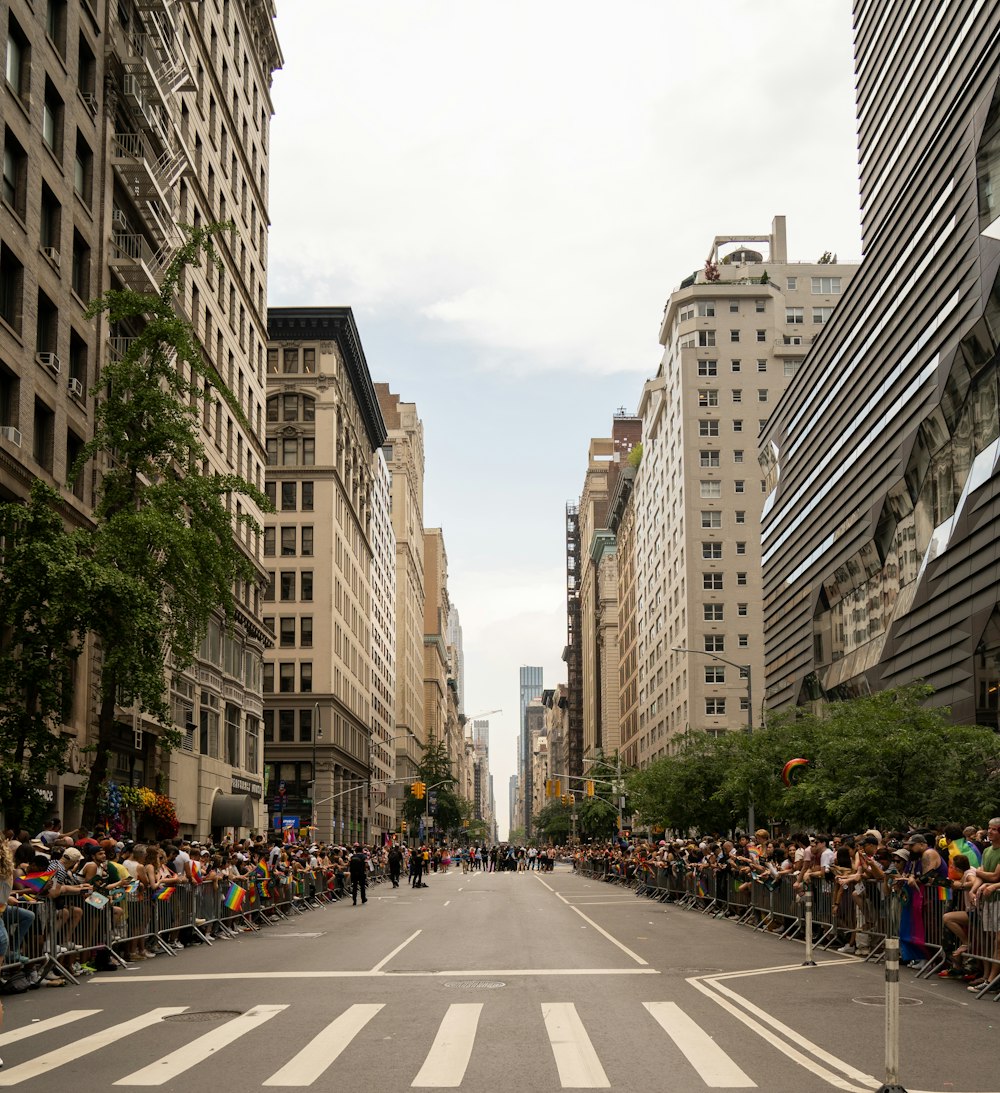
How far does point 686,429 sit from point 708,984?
297 feet

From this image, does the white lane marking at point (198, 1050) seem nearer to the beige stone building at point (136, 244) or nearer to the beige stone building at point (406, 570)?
the beige stone building at point (136, 244)

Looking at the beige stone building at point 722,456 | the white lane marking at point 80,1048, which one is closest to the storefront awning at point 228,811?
the white lane marking at point 80,1048

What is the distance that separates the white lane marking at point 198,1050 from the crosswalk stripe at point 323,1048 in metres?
0.80

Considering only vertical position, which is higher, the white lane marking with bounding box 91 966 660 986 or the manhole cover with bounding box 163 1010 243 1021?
the manhole cover with bounding box 163 1010 243 1021

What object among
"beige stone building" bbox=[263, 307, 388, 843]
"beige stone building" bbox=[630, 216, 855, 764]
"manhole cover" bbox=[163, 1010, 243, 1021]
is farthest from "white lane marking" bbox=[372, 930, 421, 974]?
"beige stone building" bbox=[630, 216, 855, 764]

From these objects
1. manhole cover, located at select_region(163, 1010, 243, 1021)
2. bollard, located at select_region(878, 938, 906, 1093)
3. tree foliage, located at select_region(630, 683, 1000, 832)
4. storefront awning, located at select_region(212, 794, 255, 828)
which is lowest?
manhole cover, located at select_region(163, 1010, 243, 1021)

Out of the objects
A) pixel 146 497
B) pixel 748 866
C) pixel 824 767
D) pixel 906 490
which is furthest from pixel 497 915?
pixel 906 490

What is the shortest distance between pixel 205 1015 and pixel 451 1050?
3.84 metres

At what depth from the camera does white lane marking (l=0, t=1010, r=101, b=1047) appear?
12.5 meters

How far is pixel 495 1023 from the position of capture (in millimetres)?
12961

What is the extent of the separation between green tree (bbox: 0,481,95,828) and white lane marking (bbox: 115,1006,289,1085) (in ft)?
36.9

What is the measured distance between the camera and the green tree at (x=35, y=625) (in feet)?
77.7

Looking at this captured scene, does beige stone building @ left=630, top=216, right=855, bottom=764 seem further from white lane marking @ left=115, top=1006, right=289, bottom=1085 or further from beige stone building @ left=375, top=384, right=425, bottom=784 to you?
white lane marking @ left=115, top=1006, right=289, bottom=1085

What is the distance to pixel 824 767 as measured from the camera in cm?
3062
